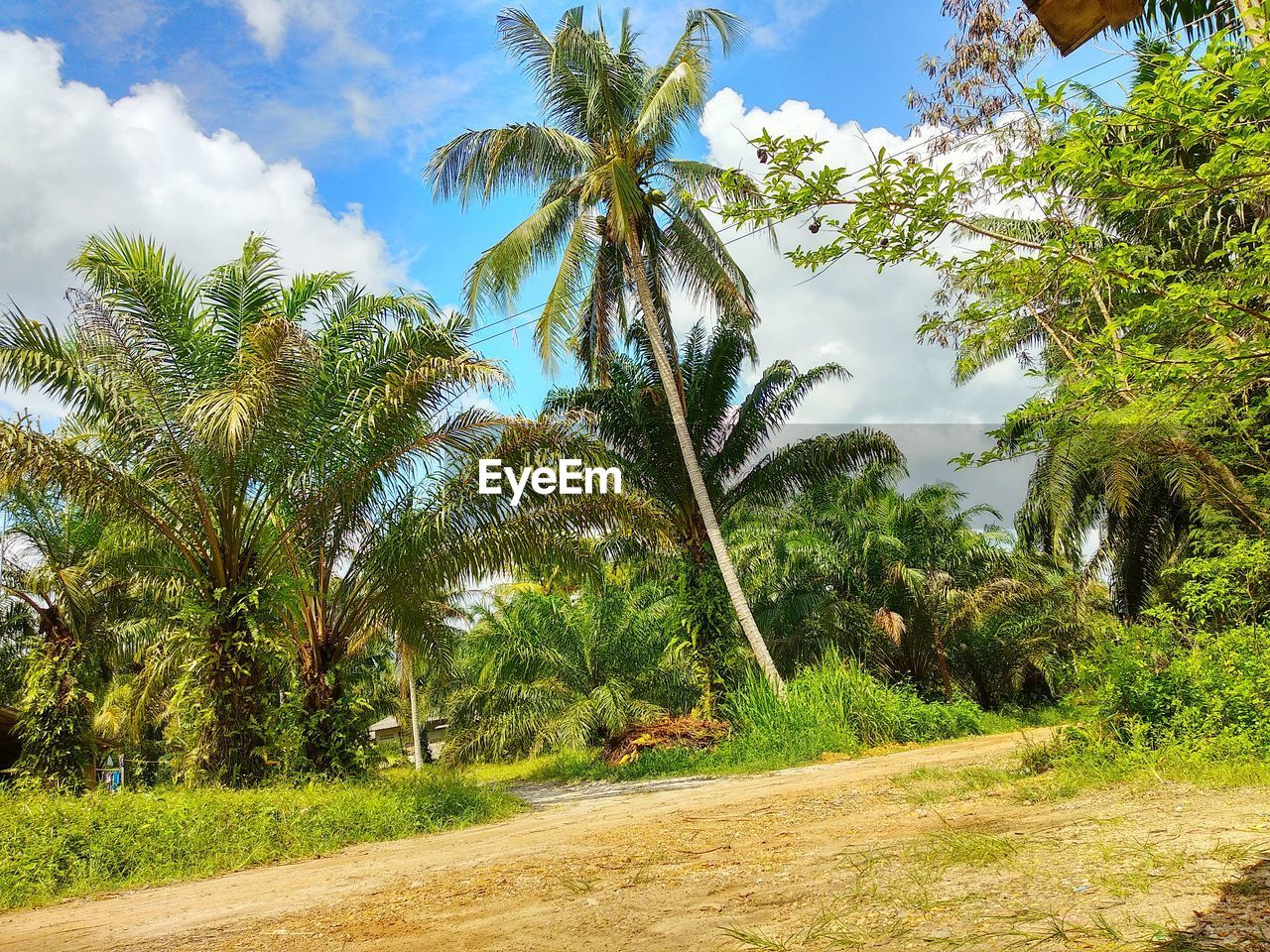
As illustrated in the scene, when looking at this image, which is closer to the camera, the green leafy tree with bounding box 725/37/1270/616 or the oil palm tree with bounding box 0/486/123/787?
the green leafy tree with bounding box 725/37/1270/616

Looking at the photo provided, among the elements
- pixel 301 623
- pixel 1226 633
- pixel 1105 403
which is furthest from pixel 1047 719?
pixel 1105 403

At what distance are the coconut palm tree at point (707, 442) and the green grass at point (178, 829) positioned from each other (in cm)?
776

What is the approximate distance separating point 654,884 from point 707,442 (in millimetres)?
13488

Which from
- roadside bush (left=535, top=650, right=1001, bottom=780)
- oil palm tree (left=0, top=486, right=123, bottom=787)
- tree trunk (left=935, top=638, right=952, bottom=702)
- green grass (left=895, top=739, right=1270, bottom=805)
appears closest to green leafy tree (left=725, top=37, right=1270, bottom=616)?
green grass (left=895, top=739, right=1270, bottom=805)

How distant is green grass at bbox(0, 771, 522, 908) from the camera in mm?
7719

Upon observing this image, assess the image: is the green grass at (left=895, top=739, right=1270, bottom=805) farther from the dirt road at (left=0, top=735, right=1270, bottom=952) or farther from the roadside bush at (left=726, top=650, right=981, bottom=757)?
the roadside bush at (left=726, top=650, right=981, bottom=757)

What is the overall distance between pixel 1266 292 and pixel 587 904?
13.0 feet

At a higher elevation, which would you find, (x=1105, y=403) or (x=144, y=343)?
(x=144, y=343)

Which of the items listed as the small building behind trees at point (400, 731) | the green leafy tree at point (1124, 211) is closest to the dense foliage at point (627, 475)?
the green leafy tree at point (1124, 211)

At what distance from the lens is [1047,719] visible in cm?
2045

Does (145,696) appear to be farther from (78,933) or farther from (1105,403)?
(1105,403)

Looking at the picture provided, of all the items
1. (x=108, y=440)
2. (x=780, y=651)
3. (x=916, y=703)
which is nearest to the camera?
(x=108, y=440)

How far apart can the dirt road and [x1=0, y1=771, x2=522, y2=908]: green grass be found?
78 centimetres

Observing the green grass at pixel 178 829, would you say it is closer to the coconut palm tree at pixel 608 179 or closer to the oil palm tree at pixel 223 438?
the oil palm tree at pixel 223 438
